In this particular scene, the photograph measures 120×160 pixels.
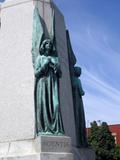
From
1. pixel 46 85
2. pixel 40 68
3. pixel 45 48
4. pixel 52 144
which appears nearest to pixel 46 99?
pixel 46 85

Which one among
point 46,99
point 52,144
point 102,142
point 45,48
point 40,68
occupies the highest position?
point 102,142

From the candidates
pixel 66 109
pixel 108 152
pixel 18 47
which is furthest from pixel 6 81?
pixel 108 152

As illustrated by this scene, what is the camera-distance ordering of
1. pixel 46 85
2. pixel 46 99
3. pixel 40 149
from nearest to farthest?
1. pixel 40 149
2. pixel 46 99
3. pixel 46 85

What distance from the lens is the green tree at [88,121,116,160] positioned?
3962cm

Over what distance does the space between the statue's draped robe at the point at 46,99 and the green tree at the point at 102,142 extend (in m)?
30.7

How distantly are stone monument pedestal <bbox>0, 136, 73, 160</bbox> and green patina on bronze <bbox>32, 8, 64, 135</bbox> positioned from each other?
0.25 metres

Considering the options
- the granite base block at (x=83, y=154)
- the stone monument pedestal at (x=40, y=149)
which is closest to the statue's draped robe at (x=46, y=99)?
the stone monument pedestal at (x=40, y=149)

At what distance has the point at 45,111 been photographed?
933 centimetres

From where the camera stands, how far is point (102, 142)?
4094 centimetres

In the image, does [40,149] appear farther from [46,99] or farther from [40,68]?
[40,68]

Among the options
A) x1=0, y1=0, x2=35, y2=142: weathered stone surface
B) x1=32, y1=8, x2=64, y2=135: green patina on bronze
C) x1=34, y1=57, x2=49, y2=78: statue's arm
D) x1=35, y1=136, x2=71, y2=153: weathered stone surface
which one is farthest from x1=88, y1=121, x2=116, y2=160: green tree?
x1=35, y1=136, x2=71, y2=153: weathered stone surface

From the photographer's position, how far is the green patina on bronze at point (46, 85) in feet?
30.5

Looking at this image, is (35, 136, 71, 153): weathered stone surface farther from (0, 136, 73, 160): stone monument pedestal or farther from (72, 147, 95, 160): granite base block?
(72, 147, 95, 160): granite base block

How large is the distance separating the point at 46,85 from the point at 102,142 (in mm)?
32250
